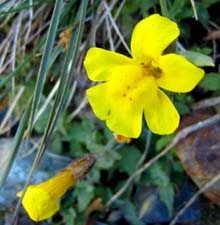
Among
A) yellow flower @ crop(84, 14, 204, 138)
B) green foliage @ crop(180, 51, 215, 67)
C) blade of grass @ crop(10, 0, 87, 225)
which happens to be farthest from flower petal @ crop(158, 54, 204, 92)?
blade of grass @ crop(10, 0, 87, 225)

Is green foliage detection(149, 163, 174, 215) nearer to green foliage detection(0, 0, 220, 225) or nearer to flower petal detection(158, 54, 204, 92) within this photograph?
green foliage detection(0, 0, 220, 225)

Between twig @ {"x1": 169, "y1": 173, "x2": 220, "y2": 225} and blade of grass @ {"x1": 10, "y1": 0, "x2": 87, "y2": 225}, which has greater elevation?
blade of grass @ {"x1": 10, "y1": 0, "x2": 87, "y2": 225}

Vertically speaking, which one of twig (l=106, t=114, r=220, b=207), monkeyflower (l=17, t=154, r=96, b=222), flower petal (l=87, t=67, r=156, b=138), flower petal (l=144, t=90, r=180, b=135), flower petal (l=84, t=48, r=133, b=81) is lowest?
twig (l=106, t=114, r=220, b=207)

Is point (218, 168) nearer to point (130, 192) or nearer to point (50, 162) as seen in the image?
point (130, 192)

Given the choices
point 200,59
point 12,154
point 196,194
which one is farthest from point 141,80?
point 196,194

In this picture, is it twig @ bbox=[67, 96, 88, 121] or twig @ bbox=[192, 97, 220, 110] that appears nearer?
twig @ bbox=[192, 97, 220, 110]

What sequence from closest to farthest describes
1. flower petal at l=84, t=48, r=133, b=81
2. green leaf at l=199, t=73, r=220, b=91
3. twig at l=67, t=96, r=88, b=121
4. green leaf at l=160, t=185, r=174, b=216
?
flower petal at l=84, t=48, r=133, b=81 → green leaf at l=199, t=73, r=220, b=91 → green leaf at l=160, t=185, r=174, b=216 → twig at l=67, t=96, r=88, b=121

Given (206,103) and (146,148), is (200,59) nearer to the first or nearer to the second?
(206,103)
